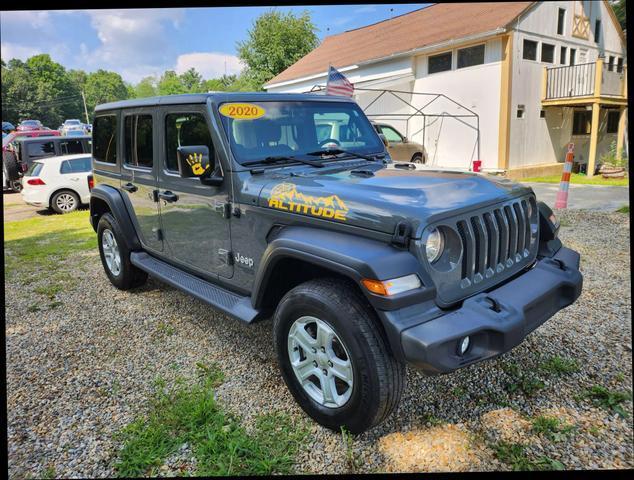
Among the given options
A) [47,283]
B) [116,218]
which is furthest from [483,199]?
[47,283]

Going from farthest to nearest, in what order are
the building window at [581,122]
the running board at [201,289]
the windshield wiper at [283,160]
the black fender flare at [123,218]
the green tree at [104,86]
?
1. the green tree at [104,86]
2. the building window at [581,122]
3. the black fender flare at [123,218]
4. the windshield wiper at [283,160]
5. the running board at [201,289]

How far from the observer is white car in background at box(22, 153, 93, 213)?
1068 centimetres

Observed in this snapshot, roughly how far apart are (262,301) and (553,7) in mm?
17234

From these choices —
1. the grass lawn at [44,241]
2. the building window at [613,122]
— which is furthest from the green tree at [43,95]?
the building window at [613,122]

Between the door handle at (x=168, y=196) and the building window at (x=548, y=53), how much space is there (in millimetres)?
15965

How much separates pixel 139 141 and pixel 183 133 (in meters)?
0.91

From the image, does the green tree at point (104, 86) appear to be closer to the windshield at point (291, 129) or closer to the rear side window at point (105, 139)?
the rear side window at point (105, 139)

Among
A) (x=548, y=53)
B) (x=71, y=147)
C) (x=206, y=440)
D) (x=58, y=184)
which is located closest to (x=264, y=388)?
(x=206, y=440)

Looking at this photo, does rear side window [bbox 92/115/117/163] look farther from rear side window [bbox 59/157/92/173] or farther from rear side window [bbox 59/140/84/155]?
rear side window [bbox 59/140/84/155]

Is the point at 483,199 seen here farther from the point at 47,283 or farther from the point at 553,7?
the point at 553,7

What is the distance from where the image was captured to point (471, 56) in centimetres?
1541

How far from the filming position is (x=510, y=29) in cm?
1402

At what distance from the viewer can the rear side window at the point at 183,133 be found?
3455 millimetres

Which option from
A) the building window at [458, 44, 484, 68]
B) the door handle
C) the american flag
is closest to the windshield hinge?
the door handle
